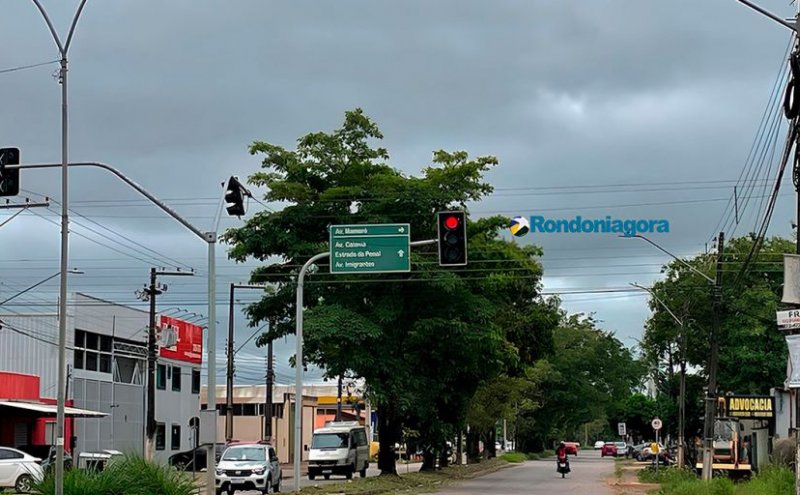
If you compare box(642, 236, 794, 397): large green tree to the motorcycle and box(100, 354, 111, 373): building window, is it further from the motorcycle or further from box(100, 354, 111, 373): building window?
box(100, 354, 111, 373): building window

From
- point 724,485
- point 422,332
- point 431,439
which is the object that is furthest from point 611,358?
point 724,485

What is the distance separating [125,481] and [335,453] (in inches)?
1094

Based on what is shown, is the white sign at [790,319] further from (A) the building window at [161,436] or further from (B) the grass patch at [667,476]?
(A) the building window at [161,436]

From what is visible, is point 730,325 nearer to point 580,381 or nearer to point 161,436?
point 161,436

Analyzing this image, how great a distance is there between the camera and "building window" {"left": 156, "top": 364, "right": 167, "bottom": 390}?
68.1m

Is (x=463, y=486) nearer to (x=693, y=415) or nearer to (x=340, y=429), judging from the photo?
(x=340, y=429)

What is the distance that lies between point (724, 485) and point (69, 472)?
58.2 ft

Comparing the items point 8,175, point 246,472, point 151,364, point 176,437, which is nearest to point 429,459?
point 151,364

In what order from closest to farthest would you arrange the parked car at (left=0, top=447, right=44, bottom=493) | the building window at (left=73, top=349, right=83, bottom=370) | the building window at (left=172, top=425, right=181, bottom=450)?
the parked car at (left=0, top=447, right=44, bottom=493) < the building window at (left=73, top=349, right=83, bottom=370) < the building window at (left=172, top=425, right=181, bottom=450)

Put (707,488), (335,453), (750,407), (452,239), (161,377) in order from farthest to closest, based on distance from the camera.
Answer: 1. (161,377)
2. (335,453)
3. (750,407)
4. (707,488)
5. (452,239)

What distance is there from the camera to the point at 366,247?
112 ft

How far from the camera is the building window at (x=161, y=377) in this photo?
6806 cm

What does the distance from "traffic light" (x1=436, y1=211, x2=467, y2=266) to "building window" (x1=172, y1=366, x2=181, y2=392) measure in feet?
157

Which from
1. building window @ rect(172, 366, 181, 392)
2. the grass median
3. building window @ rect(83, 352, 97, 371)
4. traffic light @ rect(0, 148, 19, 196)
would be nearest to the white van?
building window @ rect(83, 352, 97, 371)
